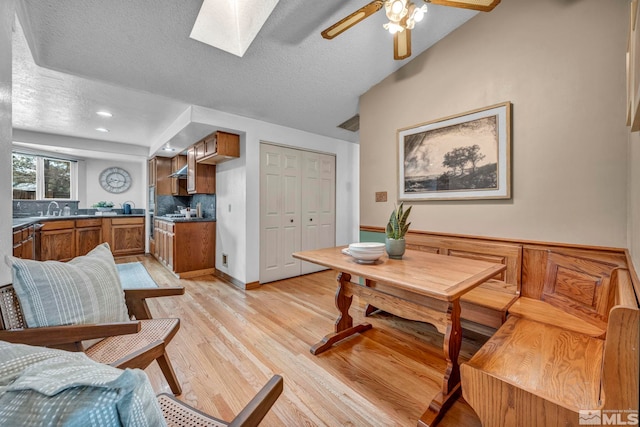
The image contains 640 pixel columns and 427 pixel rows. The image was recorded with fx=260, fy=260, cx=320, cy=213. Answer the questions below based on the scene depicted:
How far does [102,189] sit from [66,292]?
20.9 ft

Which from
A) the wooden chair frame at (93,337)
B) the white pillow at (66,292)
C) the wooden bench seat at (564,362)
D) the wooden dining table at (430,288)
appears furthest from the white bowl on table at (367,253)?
the white pillow at (66,292)

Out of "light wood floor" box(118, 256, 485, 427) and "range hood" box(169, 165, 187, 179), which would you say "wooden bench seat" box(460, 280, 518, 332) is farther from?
"range hood" box(169, 165, 187, 179)

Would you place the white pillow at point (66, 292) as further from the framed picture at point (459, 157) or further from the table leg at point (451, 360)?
the framed picture at point (459, 157)

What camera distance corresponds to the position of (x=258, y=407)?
0.72 m

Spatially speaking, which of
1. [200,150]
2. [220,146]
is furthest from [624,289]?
[200,150]

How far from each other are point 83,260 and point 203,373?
101 cm

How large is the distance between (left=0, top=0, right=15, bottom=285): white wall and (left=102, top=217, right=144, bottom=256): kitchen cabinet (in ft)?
15.7

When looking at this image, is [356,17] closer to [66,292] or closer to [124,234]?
[66,292]

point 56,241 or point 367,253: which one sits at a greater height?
point 367,253

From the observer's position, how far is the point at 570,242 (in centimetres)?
181

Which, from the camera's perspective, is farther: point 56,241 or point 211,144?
point 56,241

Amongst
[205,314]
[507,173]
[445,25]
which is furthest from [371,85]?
[205,314]

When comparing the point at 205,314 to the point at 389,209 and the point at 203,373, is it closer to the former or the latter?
the point at 203,373

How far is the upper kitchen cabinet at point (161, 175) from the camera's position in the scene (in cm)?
500
